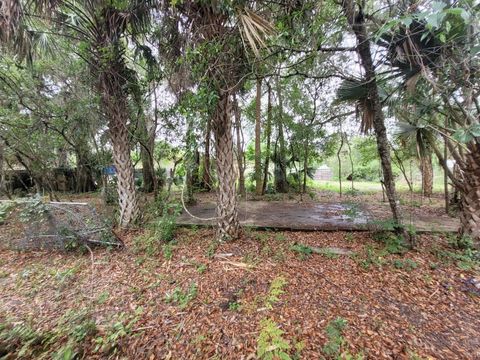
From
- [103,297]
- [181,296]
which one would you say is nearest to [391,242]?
[181,296]

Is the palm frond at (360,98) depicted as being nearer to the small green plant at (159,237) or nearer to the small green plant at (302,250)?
the small green plant at (302,250)

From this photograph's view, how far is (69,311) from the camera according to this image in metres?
2.28

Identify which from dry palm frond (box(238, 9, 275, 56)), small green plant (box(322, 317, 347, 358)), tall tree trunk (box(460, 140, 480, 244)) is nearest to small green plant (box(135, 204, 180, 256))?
small green plant (box(322, 317, 347, 358))

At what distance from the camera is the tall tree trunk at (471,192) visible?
290cm

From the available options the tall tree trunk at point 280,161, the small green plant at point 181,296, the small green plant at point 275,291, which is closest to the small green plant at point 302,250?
the small green plant at point 275,291

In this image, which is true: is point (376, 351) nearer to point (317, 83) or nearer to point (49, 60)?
point (317, 83)

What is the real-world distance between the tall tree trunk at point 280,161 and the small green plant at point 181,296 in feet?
18.2

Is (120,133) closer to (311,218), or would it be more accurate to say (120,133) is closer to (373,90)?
(311,218)

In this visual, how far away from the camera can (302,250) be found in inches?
124

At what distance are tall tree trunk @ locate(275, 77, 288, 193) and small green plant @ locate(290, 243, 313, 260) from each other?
4484 mm

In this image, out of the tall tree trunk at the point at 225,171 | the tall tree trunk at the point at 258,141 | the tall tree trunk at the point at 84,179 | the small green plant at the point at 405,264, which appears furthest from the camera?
the tall tree trunk at the point at 84,179

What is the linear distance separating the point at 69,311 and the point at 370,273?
11.6ft

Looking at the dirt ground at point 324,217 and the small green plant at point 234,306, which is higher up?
the dirt ground at point 324,217

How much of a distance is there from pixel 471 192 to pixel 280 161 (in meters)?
5.10
